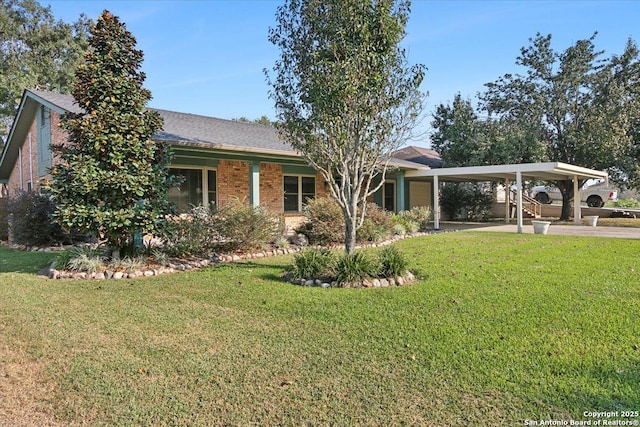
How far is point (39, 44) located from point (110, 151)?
28989 mm

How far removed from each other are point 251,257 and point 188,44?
805cm

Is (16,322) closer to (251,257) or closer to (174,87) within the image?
(251,257)

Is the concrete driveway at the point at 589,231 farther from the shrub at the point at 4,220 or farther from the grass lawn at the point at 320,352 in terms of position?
the shrub at the point at 4,220

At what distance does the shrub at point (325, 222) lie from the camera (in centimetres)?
1119

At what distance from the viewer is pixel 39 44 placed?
2881cm

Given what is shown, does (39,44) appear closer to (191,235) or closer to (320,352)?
(191,235)

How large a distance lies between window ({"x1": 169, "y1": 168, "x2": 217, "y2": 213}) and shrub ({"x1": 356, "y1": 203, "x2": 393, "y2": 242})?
488 centimetres

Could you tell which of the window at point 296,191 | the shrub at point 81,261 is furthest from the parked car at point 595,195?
the shrub at point 81,261

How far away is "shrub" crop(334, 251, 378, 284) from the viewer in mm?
6309

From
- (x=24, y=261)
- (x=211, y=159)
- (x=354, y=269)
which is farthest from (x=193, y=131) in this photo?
(x=354, y=269)


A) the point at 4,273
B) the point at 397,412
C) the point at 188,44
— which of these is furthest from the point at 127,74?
the point at 397,412

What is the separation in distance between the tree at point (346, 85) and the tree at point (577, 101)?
16540mm

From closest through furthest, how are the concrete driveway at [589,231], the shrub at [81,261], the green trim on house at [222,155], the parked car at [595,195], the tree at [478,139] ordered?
the shrub at [81,261] < the green trim on house at [222,155] < the concrete driveway at [589,231] < the tree at [478,139] < the parked car at [595,195]

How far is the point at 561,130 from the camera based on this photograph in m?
21.0
